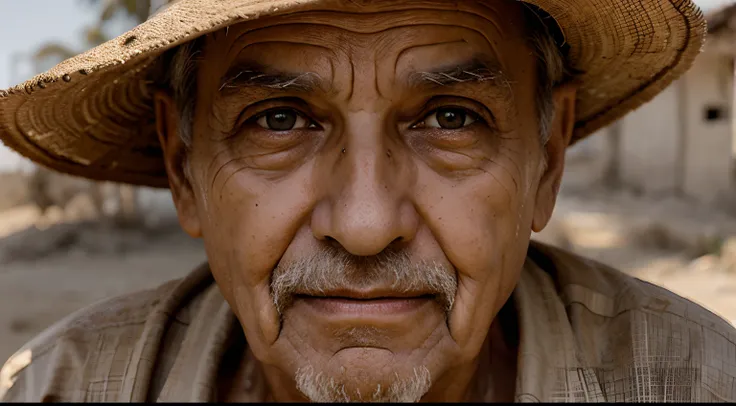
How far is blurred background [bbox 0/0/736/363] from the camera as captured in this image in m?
7.77

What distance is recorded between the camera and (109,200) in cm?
1477

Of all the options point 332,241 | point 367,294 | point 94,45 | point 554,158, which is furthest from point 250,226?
point 94,45

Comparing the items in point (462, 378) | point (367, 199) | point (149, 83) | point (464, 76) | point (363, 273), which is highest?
point (149, 83)

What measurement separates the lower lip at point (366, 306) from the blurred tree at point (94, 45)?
7.66 m

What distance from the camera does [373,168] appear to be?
4.58 feet

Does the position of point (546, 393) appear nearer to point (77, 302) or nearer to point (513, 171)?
point (513, 171)

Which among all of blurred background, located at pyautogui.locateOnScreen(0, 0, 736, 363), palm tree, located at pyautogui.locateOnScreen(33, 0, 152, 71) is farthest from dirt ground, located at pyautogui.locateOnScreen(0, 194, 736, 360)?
palm tree, located at pyautogui.locateOnScreen(33, 0, 152, 71)

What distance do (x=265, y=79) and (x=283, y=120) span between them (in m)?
Result: 0.12

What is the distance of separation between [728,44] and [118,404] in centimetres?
1040

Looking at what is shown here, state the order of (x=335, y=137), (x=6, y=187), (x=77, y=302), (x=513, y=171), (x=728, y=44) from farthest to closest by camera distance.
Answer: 1. (x=6, y=187)
2. (x=728, y=44)
3. (x=77, y=302)
4. (x=513, y=171)
5. (x=335, y=137)

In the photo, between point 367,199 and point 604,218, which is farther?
point 604,218

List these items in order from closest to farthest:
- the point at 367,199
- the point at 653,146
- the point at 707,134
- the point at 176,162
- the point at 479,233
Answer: the point at 367,199 < the point at 479,233 < the point at 176,162 < the point at 707,134 < the point at 653,146

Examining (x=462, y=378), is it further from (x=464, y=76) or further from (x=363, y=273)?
(x=464, y=76)

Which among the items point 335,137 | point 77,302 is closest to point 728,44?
point 77,302
